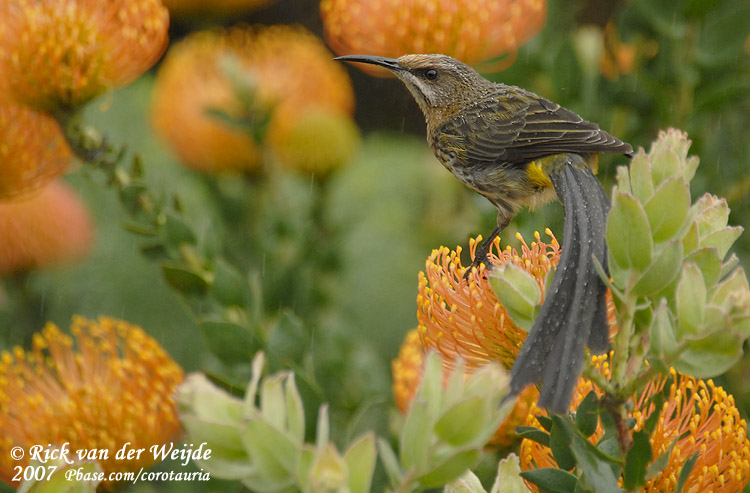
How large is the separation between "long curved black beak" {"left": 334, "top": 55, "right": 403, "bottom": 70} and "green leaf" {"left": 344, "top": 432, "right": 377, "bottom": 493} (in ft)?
3.16

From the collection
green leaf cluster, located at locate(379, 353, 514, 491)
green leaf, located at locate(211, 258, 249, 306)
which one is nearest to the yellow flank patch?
green leaf, located at locate(211, 258, 249, 306)

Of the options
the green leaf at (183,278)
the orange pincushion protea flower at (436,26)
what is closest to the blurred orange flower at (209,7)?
the orange pincushion protea flower at (436,26)

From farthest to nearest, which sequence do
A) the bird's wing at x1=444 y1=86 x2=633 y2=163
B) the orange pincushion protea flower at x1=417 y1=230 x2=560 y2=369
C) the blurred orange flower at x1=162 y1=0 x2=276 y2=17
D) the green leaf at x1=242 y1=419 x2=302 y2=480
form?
the blurred orange flower at x1=162 y1=0 x2=276 y2=17, the bird's wing at x1=444 y1=86 x2=633 y2=163, the orange pincushion protea flower at x1=417 y1=230 x2=560 y2=369, the green leaf at x1=242 y1=419 x2=302 y2=480

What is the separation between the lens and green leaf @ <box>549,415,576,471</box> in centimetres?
80

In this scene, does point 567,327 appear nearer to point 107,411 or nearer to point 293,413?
point 293,413

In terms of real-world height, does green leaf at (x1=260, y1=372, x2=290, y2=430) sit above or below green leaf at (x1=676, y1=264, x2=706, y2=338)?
below

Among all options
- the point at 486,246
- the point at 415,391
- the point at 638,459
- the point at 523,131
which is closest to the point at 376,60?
the point at 523,131

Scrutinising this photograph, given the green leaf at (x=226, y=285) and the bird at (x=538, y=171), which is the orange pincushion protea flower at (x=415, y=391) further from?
the green leaf at (x=226, y=285)

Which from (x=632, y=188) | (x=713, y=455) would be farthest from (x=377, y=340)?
(x=632, y=188)

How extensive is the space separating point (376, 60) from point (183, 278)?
21.7 inches

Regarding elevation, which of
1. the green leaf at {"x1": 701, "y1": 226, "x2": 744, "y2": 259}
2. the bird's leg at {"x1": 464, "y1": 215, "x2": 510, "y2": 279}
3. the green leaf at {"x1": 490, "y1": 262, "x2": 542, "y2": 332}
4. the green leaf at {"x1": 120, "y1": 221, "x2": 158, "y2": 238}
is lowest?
the green leaf at {"x1": 120, "y1": 221, "x2": 158, "y2": 238}

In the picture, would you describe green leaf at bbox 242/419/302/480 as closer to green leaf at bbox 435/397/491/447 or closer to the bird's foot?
green leaf at bbox 435/397/491/447

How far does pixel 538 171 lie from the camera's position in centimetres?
142

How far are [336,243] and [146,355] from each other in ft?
2.21
